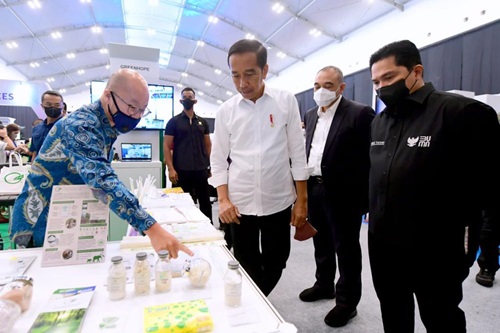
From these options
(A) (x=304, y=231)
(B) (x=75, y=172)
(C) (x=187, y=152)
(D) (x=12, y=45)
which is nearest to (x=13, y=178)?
(C) (x=187, y=152)

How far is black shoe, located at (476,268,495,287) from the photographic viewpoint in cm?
237

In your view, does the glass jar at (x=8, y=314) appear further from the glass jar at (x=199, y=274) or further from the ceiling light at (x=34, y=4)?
the ceiling light at (x=34, y=4)

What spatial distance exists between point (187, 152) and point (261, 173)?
199cm

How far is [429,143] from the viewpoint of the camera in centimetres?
109

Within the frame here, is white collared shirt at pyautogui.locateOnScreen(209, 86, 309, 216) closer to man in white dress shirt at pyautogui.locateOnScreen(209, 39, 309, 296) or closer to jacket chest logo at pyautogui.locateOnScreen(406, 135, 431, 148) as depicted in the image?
man in white dress shirt at pyautogui.locateOnScreen(209, 39, 309, 296)

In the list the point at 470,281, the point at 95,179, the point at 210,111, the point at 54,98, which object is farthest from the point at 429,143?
the point at 210,111

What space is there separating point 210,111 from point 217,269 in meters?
17.8

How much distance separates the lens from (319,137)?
2.03 m

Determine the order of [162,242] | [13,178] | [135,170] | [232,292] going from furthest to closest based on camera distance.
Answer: [135,170]
[13,178]
[162,242]
[232,292]

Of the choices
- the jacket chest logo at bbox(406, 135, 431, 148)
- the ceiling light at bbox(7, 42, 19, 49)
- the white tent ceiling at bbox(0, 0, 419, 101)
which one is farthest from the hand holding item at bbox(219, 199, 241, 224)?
the ceiling light at bbox(7, 42, 19, 49)

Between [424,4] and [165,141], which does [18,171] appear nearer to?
[165,141]

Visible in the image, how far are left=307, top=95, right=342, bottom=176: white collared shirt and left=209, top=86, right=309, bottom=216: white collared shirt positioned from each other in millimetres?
507

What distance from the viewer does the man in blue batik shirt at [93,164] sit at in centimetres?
94

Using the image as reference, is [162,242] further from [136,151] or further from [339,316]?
[136,151]
